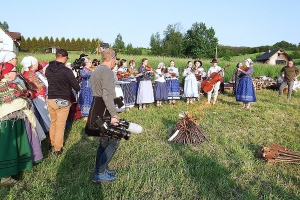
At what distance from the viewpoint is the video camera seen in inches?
123

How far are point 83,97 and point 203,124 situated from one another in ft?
10.6

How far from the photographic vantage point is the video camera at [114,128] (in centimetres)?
313

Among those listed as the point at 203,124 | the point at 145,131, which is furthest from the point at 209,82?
the point at 145,131

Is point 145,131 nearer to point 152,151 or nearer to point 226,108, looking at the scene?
point 152,151

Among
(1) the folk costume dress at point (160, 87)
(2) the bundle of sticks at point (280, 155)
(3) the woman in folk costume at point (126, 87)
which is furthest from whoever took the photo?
(1) the folk costume dress at point (160, 87)

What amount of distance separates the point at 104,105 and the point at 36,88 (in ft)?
7.50

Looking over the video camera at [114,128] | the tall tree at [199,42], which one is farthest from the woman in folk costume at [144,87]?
the tall tree at [199,42]

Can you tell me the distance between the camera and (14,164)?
3.45m

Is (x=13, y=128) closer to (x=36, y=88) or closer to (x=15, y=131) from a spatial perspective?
(x=15, y=131)

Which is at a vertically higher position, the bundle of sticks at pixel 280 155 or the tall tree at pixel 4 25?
the tall tree at pixel 4 25

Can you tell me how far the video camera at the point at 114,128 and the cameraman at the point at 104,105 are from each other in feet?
0.20

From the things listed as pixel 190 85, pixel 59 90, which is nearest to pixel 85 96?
pixel 59 90

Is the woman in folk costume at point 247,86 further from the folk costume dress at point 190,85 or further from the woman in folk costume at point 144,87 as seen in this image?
the woman in folk costume at point 144,87

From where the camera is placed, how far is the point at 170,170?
397 centimetres
